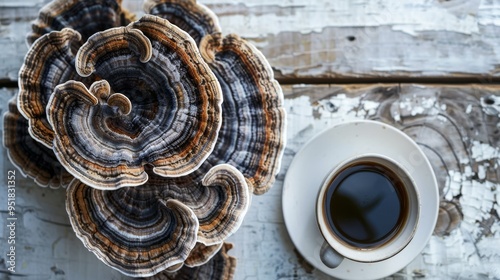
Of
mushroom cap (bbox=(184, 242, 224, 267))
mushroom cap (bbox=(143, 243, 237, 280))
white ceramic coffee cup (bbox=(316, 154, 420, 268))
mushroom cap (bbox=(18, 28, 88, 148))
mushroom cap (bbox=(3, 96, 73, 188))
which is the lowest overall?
mushroom cap (bbox=(143, 243, 237, 280))

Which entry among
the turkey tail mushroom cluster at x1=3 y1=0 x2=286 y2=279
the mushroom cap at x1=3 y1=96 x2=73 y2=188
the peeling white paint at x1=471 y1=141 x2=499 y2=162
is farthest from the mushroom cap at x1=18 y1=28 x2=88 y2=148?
the peeling white paint at x1=471 y1=141 x2=499 y2=162

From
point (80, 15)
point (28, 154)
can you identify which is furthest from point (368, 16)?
point (28, 154)

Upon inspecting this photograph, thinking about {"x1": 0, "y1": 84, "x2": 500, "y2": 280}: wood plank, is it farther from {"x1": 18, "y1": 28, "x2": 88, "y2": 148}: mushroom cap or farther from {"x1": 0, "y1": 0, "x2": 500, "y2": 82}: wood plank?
{"x1": 18, "y1": 28, "x2": 88, "y2": 148}: mushroom cap

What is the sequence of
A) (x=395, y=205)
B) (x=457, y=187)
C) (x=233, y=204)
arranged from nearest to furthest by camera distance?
(x=233, y=204), (x=395, y=205), (x=457, y=187)

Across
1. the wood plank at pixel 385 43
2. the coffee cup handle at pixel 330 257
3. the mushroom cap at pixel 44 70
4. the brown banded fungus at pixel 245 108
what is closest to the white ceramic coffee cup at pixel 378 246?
the coffee cup handle at pixel 330 257

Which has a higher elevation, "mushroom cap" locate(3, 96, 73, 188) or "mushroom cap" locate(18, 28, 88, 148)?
"mushroom cap" locate(18, 28, 88, 148)

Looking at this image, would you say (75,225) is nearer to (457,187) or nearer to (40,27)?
(40,27)

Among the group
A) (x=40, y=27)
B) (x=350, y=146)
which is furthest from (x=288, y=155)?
(x=40, y=27)
